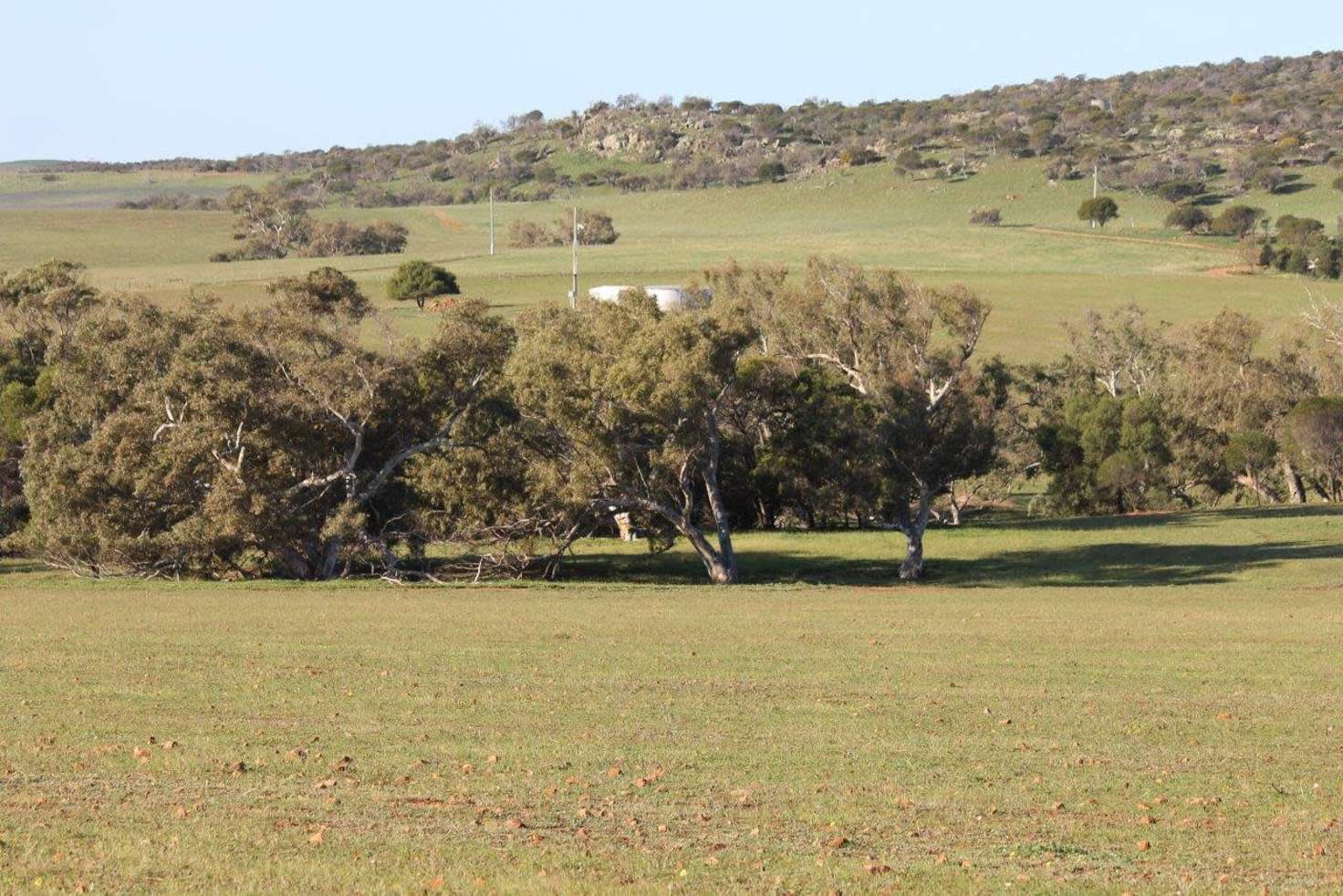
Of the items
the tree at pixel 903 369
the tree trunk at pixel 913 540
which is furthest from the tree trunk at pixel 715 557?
the tree trunk at pixel 913 540

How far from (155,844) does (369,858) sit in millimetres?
1645

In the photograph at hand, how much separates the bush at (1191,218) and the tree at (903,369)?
306ft

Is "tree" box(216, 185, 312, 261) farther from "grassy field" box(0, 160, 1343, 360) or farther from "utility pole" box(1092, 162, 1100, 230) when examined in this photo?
"utility pole" box(1092, 162, 1100, 230)

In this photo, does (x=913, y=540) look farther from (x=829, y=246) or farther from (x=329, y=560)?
(x=829, y=246)

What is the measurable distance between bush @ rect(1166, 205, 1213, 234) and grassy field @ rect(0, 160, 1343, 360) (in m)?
1.93

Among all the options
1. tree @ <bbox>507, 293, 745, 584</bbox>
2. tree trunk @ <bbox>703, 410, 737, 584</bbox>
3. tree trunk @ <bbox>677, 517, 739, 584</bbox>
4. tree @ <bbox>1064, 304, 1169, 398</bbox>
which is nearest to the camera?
tree @ <bbox>507, 293, 745, 584</bbox>

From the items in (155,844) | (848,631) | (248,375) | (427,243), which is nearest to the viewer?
(155,844)

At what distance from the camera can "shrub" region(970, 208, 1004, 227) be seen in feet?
511

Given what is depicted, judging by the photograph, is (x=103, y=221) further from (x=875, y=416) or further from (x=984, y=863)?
(x=984, y=863)

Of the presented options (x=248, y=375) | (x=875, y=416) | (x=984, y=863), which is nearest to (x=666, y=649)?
(x=984, y=863)

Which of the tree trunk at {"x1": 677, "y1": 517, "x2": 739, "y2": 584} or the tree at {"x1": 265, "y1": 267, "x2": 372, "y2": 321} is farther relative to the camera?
the tree at {"x1": 265, "y1": 267, "x2": 372, "y2": 321}

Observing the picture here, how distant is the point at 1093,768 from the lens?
615 inches

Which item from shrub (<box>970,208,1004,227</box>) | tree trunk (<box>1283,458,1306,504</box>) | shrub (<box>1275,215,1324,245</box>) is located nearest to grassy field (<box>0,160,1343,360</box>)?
shrub (<box>970,208,1004,227</box>)

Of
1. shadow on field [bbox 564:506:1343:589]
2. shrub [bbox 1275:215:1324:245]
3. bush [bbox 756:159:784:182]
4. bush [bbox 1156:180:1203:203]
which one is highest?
bush [bbox 756:159:784:182]
